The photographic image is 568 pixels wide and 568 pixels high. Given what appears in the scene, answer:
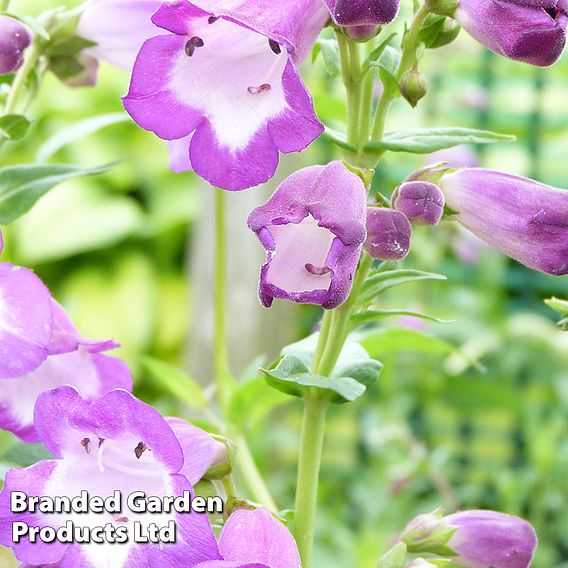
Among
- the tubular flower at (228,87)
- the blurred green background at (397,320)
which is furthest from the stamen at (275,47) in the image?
the blurred green background at (397,320)

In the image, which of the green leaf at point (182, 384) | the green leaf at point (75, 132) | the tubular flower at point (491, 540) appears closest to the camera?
the tubular flower at point (491, 540)

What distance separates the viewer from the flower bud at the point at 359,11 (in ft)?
1.30

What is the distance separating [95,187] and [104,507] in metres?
2.47

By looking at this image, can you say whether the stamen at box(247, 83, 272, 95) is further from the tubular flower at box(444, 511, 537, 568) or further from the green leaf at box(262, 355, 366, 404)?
the tubular flower at box(444, 511, 537, 568)

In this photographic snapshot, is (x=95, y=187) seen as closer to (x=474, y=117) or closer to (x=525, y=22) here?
(x=474, y=117)

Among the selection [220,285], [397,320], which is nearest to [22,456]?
[220,285]

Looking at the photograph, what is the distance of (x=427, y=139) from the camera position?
0.48 metres

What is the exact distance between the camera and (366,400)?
1.93 m

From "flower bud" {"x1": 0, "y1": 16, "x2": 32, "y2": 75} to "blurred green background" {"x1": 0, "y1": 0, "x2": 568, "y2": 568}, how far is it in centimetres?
21

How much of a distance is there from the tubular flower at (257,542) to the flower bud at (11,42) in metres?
0.26

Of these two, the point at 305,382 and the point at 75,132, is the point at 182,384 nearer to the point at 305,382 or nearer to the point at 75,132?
the point at 75,132

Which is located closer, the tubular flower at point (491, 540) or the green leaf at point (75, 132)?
the tubular flower at point (491, 540)

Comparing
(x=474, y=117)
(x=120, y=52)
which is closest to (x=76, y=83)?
(x=120, y=52)

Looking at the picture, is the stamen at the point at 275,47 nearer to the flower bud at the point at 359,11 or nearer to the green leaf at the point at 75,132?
the flower bud at the point at 359,11
